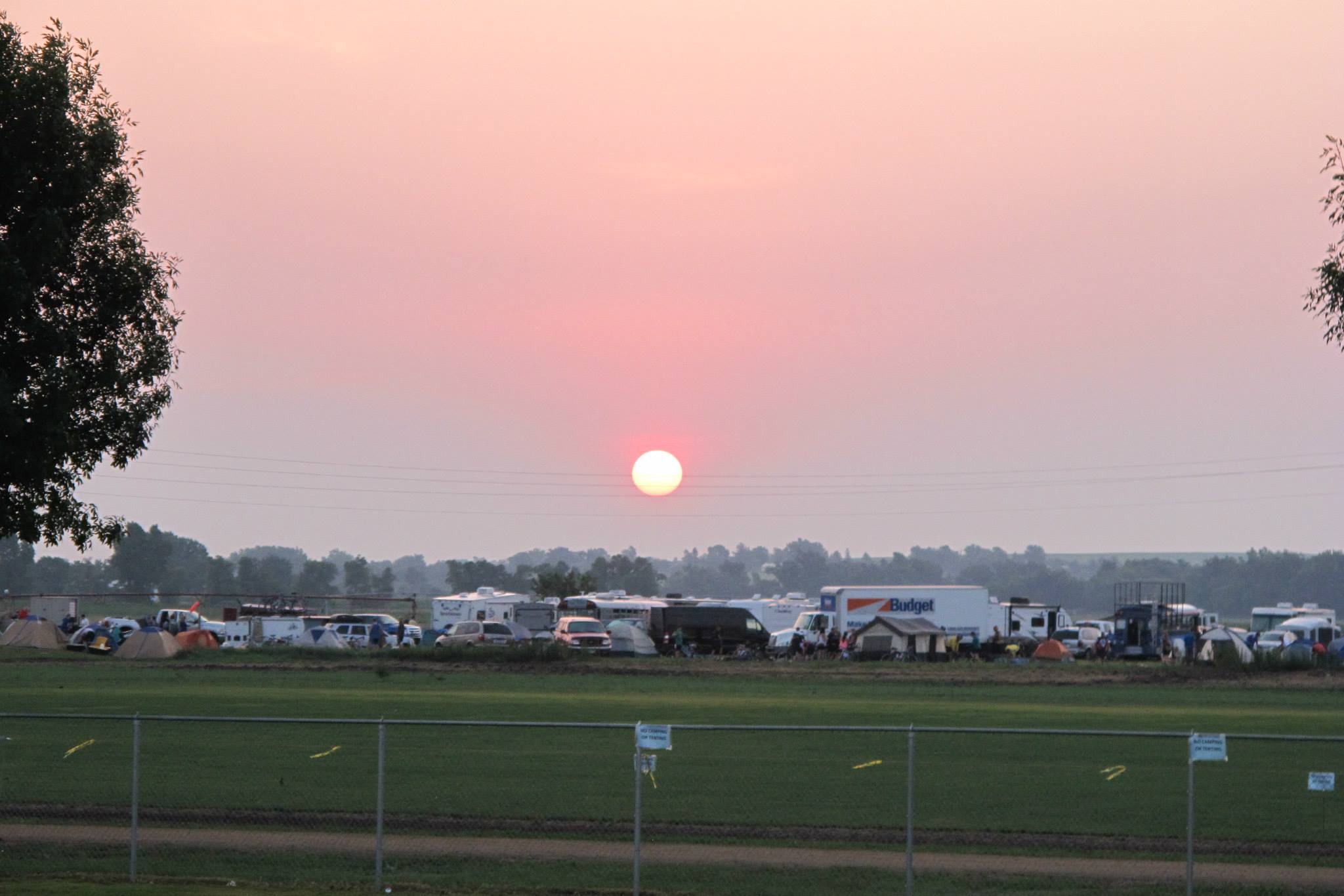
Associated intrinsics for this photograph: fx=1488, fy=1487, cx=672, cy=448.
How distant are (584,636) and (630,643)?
7.86 ft

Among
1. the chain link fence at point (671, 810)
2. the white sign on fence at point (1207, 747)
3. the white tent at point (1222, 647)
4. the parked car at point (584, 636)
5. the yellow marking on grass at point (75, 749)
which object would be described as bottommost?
the parked car at point (584, 636)

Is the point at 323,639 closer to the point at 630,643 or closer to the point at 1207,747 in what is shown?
the point at 630,643

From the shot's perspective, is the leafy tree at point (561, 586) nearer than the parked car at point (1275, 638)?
No

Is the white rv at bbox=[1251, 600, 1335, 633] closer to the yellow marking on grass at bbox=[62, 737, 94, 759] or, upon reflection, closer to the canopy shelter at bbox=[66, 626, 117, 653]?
the canopy shelter at bbox=[66, 626, 117, 653]

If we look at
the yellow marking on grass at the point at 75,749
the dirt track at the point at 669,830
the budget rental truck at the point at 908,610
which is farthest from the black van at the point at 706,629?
the dirt track at the point at 669,830

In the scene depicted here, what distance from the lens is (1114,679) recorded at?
162 ft

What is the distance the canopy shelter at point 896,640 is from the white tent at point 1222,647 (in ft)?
33.8

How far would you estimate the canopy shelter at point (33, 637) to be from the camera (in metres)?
63.0

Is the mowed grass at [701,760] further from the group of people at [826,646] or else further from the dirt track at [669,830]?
the group of people at [826,646]

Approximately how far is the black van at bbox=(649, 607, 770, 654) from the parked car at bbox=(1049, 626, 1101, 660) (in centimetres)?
1704

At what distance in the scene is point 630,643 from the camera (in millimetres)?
64875

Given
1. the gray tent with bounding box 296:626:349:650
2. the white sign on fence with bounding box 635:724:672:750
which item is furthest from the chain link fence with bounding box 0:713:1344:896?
the gray tent with bounding box 296:626:349:650

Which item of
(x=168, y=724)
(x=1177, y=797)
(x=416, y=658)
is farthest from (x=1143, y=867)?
(x=416, y=658)

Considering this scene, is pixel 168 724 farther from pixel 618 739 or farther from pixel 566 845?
pixel 566 845
